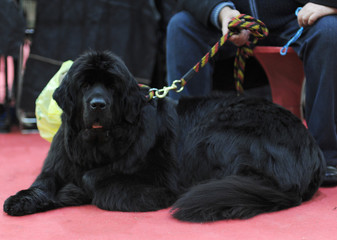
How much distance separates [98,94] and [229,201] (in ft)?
2.53

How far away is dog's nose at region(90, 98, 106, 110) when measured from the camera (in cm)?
191

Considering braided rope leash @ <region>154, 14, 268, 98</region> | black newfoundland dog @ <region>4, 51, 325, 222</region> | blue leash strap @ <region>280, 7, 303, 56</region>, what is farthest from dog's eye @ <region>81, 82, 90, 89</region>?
A: blue leash strap @ <region>280, 7, 303, 56</region>

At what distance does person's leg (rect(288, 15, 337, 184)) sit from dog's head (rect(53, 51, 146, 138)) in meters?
1.10

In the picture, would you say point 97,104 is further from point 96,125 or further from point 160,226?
point 160,226

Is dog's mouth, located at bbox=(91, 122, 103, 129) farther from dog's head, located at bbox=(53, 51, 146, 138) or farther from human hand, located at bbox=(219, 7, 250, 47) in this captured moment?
human hand, located at bbox=(219, 7, 250, 47)

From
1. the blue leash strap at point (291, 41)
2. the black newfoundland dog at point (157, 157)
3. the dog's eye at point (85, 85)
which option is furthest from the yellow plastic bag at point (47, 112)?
the blue leash strap at point (291, 41)

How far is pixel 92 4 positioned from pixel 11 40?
90cm

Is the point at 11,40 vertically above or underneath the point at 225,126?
above

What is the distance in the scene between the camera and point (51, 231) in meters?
1.71

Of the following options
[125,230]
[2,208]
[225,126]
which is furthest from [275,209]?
[2,208]

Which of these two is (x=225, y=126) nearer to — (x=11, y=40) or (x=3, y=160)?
(x=3, y=160)

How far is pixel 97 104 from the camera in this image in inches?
75.4

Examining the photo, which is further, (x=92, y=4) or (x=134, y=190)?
(x=92, y=4)

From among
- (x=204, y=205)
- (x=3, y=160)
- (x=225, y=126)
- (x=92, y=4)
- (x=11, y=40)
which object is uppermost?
(x=92, y=4)
